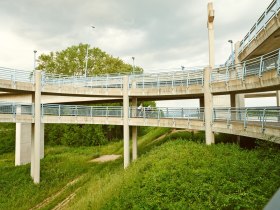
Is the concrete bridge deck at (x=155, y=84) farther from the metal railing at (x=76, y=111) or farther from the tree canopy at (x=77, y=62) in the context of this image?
the tree canopy at (x=77, y=62)

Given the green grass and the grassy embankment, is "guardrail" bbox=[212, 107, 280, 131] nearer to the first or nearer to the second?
the grassy embankment

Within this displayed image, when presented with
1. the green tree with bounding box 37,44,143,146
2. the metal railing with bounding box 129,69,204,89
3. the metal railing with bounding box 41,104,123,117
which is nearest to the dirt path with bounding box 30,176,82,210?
the metal railing with bounding box 41,104,123,117

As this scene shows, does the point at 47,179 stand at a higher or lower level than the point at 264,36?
lower

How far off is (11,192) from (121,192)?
11.9m

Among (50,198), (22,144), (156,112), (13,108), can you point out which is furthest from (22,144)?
(156,112)

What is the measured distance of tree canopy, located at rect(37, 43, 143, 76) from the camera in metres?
48.9

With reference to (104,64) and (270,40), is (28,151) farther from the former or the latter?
(270,40)

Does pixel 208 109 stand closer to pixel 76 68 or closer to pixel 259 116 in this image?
pixel 259 116

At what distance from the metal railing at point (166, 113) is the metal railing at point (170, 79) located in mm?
2264

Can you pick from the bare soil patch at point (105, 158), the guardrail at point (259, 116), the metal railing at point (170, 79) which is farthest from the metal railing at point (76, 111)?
the guardrail at point (259, 116)

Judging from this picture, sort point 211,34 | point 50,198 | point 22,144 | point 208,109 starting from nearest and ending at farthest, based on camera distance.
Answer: point 208,109 < point 50,198 < point 211,34 < point 22,144

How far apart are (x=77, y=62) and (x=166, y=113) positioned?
1320 inches

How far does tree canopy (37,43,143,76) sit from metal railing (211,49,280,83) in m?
31.4

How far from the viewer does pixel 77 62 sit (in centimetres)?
4966
